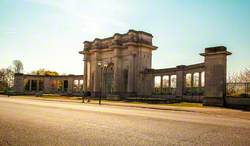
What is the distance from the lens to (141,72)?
51500 millimetres

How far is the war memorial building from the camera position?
26.7 metres

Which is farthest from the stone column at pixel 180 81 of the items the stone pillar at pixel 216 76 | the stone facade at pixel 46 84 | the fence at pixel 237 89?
the stone facade at pixel 46 84

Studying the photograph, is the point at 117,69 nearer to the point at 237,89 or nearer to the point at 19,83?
the point at 237,89

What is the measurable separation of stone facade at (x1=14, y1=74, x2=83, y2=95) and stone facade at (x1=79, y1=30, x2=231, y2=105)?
16.3 metres

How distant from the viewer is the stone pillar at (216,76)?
85.6ft

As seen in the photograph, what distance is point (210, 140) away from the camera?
7602 mm

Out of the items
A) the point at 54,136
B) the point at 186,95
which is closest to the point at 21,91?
Result: the point at 186,95

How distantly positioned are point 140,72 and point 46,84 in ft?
143

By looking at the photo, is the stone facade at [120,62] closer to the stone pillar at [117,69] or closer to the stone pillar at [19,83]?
the stone pillar at [117,69]

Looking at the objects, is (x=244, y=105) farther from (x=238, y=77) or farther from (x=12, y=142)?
(x=238, y=77)

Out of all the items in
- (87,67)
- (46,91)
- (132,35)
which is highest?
(132,35)

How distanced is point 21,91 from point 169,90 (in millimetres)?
51767

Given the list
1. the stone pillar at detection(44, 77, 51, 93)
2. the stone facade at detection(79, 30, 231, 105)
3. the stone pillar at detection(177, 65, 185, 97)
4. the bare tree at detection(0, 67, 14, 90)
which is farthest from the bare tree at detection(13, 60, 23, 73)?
the stone pillar at detection(177, 65, 185, 97)

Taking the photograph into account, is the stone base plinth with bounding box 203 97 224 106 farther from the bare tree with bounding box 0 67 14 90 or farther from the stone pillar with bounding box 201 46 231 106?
the bare tree with bounding box 0 67 14 90
